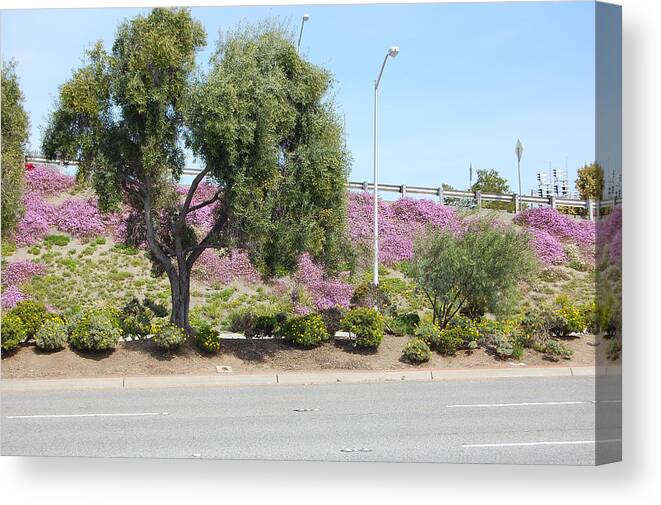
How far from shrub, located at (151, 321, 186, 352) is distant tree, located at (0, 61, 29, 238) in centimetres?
359

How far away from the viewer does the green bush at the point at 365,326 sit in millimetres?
15883

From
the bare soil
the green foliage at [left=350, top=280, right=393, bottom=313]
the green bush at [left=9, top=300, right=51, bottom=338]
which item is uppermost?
the green foliage at [left=350, top=280, right=393, bottom=313]

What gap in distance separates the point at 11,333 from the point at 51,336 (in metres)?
0.71

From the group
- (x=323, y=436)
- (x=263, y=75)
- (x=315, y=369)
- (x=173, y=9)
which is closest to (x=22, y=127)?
(x=173, y=9)

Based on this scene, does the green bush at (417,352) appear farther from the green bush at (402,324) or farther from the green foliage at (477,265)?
the green foliage at (477,265)

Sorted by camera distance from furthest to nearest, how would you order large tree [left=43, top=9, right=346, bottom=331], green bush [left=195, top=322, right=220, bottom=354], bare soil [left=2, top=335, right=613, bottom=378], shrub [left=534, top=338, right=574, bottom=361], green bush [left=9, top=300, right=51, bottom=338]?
shrub [left=534, top=338, right=574, bottom=361]
green bush [left=195, top=322, right=220, bottom=354]
green bush [left=9, top=300, right=51, bottom=338]
bare soil [left=2, top=335, right=613, bottom=378]
large tree [left=43, top=9, right=346, bottom=331]

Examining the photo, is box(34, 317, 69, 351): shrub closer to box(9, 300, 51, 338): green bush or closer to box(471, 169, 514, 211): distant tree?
box(9, 300, 51, 338): green bush

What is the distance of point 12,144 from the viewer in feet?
45.9

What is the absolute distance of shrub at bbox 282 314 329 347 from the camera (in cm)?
1583

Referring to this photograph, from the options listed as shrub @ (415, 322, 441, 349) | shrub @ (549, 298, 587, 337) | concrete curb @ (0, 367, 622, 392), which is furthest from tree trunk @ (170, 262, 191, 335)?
shrub @ (549, 298, 587, 337)

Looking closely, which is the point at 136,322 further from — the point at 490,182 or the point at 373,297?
the point at 490,182

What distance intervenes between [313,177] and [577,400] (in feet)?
20.7

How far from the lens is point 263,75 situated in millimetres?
14414

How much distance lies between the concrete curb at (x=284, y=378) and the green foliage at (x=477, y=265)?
6.09ft
